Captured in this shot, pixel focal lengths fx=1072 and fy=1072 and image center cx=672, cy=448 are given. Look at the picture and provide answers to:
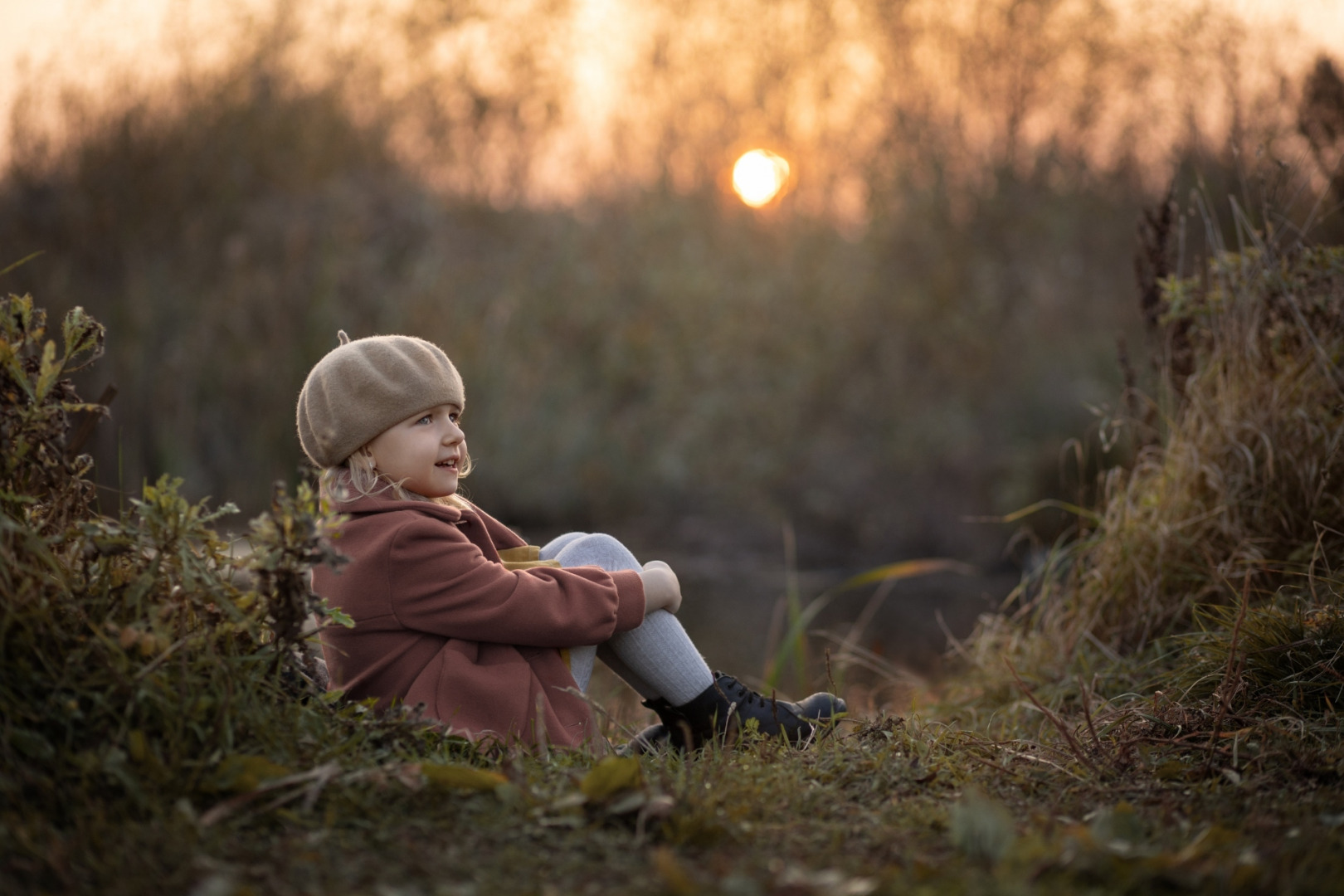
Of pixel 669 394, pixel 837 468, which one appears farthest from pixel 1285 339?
pixel 669 394

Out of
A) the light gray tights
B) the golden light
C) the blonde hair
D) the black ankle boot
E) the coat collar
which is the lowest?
the black ankle boot

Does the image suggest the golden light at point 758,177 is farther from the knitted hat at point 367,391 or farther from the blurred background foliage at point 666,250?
the knitted hat at point 367,391

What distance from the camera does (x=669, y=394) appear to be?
30.5 feet

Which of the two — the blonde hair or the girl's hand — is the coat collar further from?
the girl's hand

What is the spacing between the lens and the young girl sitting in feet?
5.98

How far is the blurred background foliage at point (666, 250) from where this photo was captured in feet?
22.2

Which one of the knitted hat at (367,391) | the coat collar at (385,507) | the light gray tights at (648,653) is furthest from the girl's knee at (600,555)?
the knitted hat at (367,391)

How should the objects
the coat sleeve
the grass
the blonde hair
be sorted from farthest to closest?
the blonde hair → the coat sleeve → the grass

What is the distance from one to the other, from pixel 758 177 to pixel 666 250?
1.25 m

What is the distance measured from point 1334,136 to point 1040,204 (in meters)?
6.07

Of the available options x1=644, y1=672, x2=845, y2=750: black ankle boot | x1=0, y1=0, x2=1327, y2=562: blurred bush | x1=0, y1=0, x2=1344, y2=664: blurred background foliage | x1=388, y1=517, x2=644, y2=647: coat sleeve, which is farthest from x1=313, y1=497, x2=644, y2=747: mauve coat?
x1=0, y1=0, x2=1327, y2=562: blurred bush

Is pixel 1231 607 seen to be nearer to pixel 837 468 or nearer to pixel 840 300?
pixel 837 468

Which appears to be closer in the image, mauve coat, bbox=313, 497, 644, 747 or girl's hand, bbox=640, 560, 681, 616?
mauve coat, bbox=313, 497, 644, 747

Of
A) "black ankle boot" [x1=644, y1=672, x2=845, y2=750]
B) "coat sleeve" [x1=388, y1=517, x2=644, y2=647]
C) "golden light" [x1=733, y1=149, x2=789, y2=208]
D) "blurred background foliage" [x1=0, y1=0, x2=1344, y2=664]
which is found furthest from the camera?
"golden light" [x1=733, y1=149, x2=789, y2=208]
